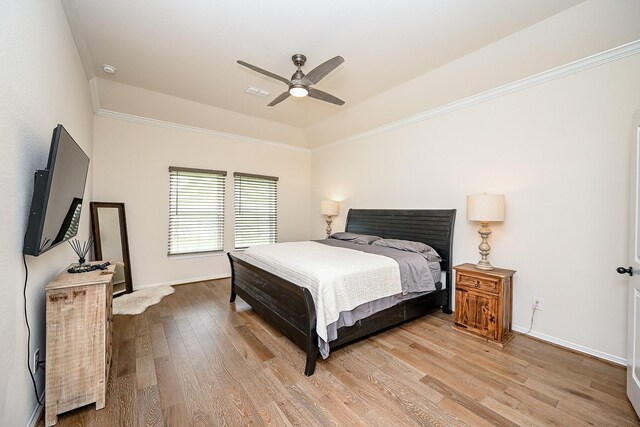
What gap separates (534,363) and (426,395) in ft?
4.02

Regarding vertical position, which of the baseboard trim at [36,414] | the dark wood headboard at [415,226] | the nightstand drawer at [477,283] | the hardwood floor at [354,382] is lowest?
the hardwood floor at [354,382]

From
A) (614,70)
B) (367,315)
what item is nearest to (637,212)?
(614,70)

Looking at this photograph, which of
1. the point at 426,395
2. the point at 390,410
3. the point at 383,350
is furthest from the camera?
the point at 383,350

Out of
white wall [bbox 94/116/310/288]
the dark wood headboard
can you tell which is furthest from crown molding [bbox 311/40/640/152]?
white wall [bbox 94/116/310/288]

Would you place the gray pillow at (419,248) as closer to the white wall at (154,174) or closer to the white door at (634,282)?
the white door at (634,282)

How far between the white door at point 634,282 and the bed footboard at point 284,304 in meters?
2.20

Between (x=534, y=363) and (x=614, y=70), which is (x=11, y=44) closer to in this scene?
(x=534, y=363)

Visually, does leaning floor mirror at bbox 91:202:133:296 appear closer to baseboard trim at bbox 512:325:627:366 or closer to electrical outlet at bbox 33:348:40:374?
electrical outlet at bbox 33:348:40:374

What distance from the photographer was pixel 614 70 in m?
2.50

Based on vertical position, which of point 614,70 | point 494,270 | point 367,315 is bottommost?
point 367,315

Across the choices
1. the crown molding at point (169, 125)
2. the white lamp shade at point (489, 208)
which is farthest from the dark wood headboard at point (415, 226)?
the crown molding at point (169, 125)

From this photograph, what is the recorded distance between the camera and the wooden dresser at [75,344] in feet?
5.55

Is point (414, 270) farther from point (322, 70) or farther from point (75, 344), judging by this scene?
point (75, 344)

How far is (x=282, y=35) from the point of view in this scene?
107 inches
